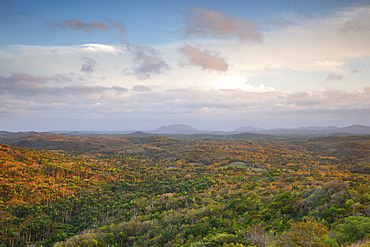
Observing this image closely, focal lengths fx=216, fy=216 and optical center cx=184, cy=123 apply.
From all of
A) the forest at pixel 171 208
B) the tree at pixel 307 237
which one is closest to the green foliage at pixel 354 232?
the forest at pixel 171 208

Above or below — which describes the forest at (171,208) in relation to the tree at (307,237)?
below

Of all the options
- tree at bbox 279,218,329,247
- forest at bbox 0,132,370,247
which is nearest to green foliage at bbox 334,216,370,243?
forest at bbox 0,132,370,247

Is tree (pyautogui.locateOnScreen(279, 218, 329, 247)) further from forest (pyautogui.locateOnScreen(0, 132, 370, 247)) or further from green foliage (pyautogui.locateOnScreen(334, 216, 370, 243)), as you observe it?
green foliage (pyautogui.locateOnScreen(334, 216, 370, 243))

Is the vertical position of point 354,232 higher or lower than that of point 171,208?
higher

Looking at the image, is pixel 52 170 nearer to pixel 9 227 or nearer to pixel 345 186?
pixel 9 227

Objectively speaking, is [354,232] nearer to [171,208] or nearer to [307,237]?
[307,237]

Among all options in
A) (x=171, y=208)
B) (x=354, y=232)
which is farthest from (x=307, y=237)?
(x=171, y=208)

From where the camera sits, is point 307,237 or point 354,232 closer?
point 307,237

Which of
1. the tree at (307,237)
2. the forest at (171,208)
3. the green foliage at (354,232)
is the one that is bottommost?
the forest at (171,208)

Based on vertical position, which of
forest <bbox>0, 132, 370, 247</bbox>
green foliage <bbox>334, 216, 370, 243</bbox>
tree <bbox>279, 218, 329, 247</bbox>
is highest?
tree <bbox>279, 218, 329, 247</bbox>

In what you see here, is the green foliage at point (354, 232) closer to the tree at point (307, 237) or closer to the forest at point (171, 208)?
the forest at point (171, 208)

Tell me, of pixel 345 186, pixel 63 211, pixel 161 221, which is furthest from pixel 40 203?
pixel 345 186
